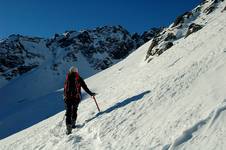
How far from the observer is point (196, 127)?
9000 mm

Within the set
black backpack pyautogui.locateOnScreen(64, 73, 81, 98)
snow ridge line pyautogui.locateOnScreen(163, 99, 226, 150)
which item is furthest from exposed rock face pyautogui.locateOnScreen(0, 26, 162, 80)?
snow ridge line pyautogui.locateOnScreen(163, 99, 226, 150)

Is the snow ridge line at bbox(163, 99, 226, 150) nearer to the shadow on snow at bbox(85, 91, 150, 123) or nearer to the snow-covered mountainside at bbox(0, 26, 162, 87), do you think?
the shadow on snow at bbox(85, 91, 150, 123)

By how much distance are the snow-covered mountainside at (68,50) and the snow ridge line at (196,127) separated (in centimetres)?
12469

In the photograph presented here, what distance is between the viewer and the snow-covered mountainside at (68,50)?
462 feet

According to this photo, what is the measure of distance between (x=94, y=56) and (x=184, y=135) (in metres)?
148

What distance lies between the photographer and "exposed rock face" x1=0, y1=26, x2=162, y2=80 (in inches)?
5630

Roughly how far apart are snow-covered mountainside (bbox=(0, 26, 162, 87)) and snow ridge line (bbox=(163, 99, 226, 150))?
12469 cm

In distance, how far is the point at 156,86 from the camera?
14.4m

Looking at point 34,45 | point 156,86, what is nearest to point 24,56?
point 34,45

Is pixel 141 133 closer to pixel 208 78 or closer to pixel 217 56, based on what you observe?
pixel 208 78

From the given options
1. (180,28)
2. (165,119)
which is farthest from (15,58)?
(165,119)

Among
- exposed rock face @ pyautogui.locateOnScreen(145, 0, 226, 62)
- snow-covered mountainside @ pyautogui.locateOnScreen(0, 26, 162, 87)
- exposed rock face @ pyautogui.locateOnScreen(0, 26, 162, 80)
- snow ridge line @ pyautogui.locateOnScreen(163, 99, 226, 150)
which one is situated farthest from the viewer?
exposed rock face @ pyautogui.locateOnScreen(0, 26, 162, 80)

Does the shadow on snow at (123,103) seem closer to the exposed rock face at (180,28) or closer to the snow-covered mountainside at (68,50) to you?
the exposed rock face at (180,28)

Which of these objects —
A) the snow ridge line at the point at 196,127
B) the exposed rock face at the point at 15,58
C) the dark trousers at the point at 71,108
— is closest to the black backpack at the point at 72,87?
the dark trousers at the point at 71,108
